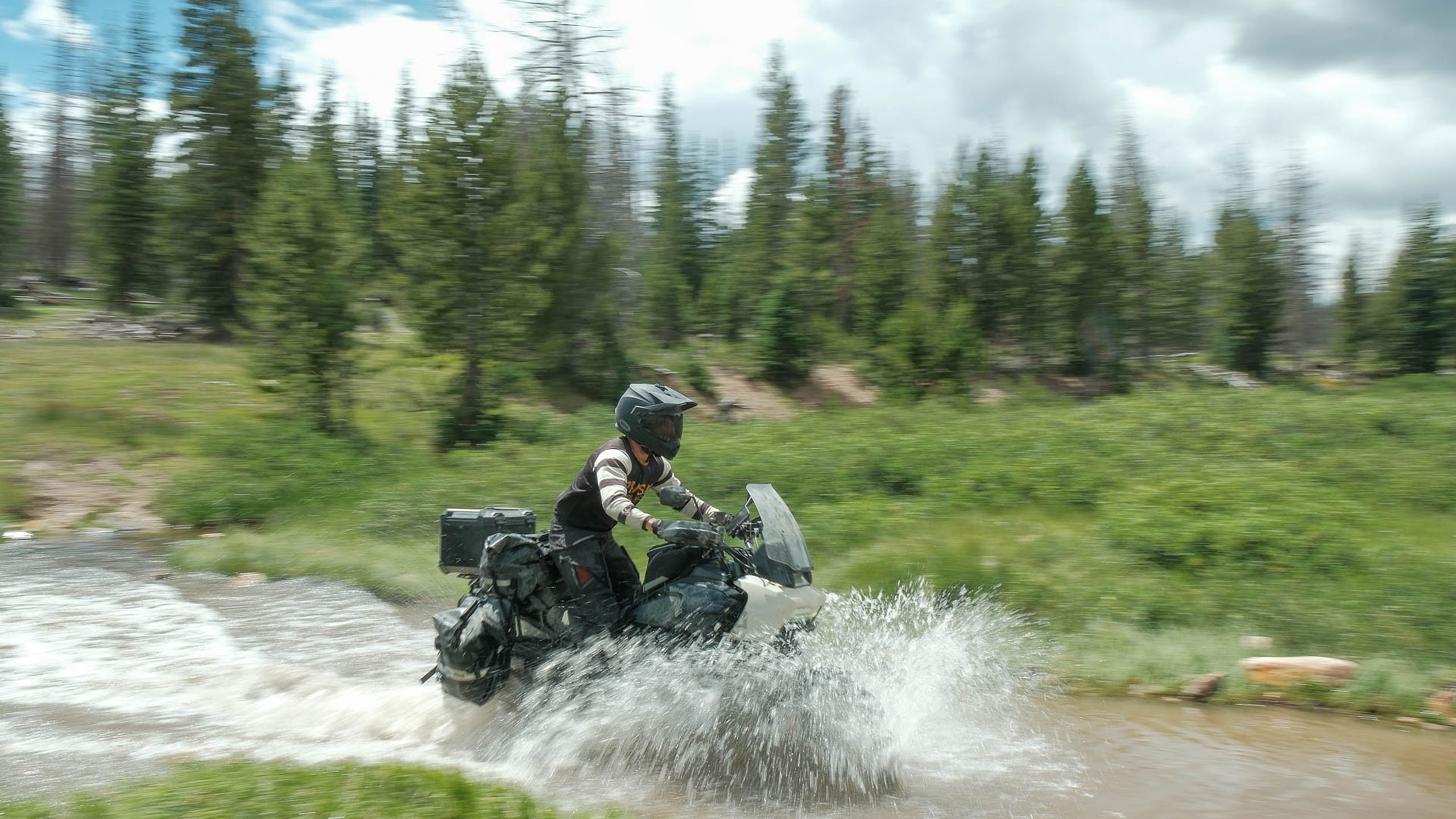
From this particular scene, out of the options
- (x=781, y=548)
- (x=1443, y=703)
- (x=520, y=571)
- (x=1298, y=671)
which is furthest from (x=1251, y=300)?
(x=520, y=571)

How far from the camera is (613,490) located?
6.56 meters

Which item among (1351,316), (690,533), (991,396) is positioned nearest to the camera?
(690,533)

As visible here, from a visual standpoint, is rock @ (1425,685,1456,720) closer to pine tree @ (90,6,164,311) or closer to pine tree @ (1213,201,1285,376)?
pine tree @ (90,6,164,311)

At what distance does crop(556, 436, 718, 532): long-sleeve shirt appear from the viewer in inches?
257

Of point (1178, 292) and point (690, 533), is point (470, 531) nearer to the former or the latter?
point (690, 533)

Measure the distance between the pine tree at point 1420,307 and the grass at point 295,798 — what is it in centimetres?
6506

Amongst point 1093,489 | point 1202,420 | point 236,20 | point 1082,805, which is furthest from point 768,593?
point 236,20

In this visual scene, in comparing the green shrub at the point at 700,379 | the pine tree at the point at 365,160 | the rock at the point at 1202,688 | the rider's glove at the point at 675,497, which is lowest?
the rock at the point at 1202,688

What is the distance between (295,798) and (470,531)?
258cm

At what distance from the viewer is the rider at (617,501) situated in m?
6.64

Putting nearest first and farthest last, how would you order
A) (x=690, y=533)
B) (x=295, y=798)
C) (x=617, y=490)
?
(x=295, y=798) → (x=690, y=533) → (x=617, y=490)

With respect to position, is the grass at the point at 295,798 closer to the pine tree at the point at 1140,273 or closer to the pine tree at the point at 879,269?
the pine tree at the point at 879,269

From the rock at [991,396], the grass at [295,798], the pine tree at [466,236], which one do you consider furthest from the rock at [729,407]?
the grass at [295,798]

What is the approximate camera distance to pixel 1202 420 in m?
23.8
